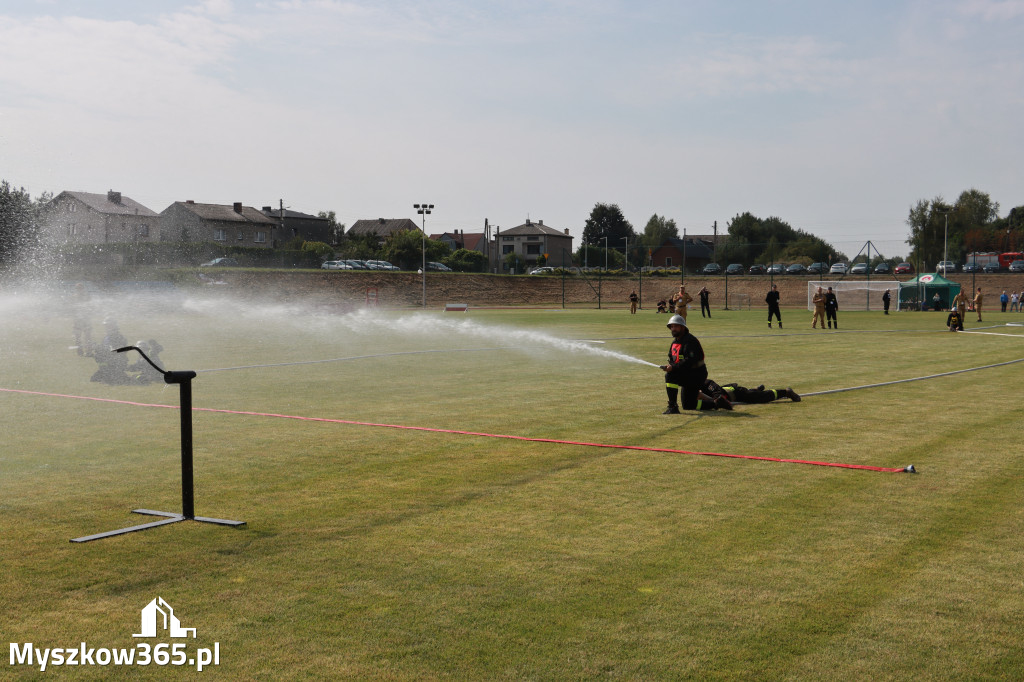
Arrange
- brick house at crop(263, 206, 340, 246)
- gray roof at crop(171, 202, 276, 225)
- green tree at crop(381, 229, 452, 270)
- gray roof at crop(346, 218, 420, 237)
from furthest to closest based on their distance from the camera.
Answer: gray roof at crop(346, 218, 420, 237) → brick house at crop(263, 206, 340, 246) → gray roof at crop(171, 202, 276, 225) → green tree at crop(381, 229, 452, 270)

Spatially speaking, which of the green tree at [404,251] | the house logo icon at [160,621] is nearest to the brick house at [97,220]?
the green tree at [404,251]

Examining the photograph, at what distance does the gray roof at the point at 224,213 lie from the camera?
116 m

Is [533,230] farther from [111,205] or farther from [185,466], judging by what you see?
[185,466]

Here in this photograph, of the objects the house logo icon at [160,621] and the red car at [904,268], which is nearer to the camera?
the house logo icon at [160,621]

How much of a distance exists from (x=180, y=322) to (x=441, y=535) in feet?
129

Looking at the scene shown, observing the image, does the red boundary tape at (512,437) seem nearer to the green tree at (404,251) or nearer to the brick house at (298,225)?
the green tree at (404,251)

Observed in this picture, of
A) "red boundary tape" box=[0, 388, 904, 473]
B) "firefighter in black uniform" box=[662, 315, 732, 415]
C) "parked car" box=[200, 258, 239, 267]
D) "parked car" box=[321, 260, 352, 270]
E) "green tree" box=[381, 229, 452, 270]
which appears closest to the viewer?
"red boundary tape" box=[0, 388, 904, 473]

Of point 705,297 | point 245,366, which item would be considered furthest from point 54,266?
point 705,297

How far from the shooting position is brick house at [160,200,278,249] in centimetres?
11288

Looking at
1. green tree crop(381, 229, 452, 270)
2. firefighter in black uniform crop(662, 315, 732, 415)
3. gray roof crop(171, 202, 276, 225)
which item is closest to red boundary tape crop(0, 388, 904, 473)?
firefighter in black uniform crop(662, 315, 732, 415)

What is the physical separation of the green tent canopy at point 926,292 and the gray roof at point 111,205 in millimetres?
70182

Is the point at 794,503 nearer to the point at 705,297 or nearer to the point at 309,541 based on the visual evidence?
the point at 309,541

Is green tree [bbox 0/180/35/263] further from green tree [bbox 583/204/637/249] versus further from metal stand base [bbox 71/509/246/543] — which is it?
green tree [bbox 583/204/637/249]

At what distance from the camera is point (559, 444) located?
11.7 metres
